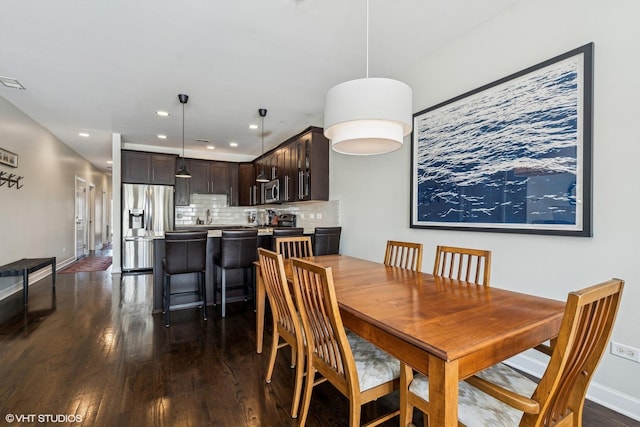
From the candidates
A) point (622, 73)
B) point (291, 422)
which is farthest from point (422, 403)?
point (622, 73)

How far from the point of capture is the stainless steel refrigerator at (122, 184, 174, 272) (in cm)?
570

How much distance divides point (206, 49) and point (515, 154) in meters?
2.82

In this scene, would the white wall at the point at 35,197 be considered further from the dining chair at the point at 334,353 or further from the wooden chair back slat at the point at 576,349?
the wooden chair back slat at the point at 576,349

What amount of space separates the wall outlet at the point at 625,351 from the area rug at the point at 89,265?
7568mm

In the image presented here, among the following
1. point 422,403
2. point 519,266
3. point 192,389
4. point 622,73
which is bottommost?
point 192,389

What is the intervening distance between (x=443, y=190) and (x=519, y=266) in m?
0.91

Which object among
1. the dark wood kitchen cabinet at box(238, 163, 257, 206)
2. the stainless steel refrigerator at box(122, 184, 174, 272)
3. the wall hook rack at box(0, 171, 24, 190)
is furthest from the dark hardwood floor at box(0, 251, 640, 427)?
the dark wood kitchen cabinet at box(238, 163, 257, 206)

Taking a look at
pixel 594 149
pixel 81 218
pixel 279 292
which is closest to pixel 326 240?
pixel 279 292

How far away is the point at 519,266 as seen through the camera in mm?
2254

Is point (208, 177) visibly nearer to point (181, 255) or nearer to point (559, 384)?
point (181, 255)

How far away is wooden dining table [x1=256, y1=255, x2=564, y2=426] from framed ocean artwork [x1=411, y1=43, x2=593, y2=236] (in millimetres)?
859

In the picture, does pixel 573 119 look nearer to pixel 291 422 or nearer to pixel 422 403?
pixel 422 403

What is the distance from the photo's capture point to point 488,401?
117 cm

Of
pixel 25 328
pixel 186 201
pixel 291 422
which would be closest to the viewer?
pixel 291 422
